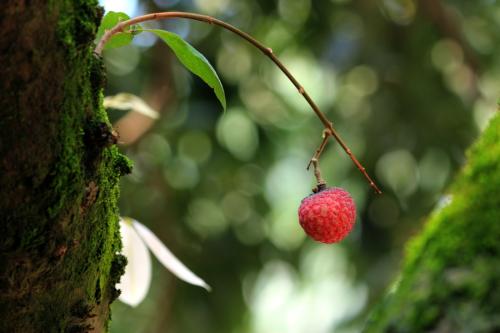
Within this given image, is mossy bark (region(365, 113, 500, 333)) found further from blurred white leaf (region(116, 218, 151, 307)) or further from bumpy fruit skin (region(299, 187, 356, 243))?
blurred white leaf (region(116, 218, 151, 307))

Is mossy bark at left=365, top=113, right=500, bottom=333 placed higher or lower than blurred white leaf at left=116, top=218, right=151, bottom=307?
lower

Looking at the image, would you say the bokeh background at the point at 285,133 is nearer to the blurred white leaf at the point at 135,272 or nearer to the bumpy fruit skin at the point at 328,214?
the blurred white leaf at the point at 135,272

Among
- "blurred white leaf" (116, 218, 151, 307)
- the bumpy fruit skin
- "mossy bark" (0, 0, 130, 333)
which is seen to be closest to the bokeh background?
"blurred white leaf" (116, 218, 151, 307)

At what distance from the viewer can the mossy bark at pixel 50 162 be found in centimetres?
53

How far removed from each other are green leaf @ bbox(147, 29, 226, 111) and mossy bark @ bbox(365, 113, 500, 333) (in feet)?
0.84

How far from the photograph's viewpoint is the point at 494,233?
1.86 ft

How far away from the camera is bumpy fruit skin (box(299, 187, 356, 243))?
33.1 inches

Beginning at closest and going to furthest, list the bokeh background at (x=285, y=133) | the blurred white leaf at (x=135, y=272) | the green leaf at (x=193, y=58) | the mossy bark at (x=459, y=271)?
the mossy bark at (x=459, y=271)
the green leaf at (x=193, y=58)
the blurred white leaf at (x=135, y=272)
the bokeh background at (x=285, y=133)

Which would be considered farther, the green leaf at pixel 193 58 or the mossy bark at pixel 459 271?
the green leaf at pixel 193 58

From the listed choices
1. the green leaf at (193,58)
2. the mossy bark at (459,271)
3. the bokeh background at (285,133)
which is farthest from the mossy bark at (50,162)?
the bokeh background at (285,133)

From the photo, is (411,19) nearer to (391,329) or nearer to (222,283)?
(222,283)

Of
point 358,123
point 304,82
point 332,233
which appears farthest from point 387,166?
point 332,233

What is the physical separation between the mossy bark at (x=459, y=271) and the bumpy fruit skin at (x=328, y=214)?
150 mm

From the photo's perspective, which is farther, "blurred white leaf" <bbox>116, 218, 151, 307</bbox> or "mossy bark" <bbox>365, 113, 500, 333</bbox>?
"blurred white leaf" <bbox>116, 218, 151, 307</bbox>
